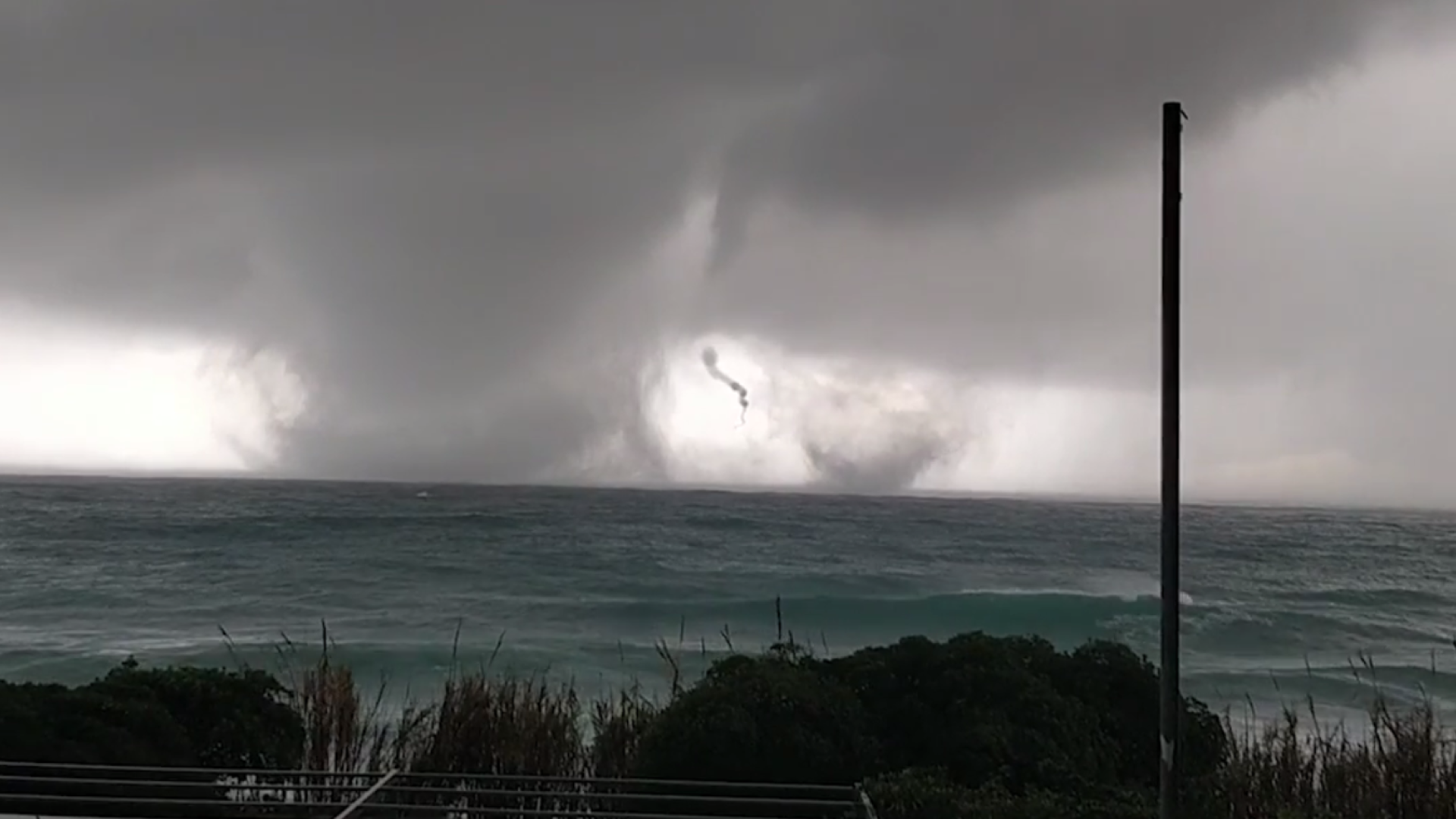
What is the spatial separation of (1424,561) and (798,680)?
117 feet

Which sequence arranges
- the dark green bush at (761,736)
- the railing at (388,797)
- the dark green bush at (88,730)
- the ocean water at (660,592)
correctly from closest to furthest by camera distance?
the railing at (388,797) → the dark green bush at (761,736) → the dark green bush at (88,730) → the ocean water at (660,592)

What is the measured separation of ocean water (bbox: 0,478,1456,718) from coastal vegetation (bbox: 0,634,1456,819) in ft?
7.40

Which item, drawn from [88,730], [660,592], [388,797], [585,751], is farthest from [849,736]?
[660,592]

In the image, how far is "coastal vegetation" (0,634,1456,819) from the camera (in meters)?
4.55

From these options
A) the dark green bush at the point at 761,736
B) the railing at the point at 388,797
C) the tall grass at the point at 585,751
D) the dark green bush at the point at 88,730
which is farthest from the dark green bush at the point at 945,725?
the dark green bush at the point at 88,730

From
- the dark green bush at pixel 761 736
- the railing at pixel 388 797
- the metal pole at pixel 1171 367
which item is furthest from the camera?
the dark green bush at pixel 761 736

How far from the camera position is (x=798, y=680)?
191 inches

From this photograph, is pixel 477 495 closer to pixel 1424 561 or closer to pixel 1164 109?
pixel 1424 561

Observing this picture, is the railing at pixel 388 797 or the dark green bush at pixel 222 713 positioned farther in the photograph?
the dark green bush at pixel 222 713

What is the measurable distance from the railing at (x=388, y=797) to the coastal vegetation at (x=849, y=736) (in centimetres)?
26

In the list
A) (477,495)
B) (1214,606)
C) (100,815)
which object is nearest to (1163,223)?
(100,815)

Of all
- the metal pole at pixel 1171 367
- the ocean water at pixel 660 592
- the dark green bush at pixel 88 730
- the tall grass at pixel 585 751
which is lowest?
the ocean water at pixel 660 592

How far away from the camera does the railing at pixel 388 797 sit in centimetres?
354

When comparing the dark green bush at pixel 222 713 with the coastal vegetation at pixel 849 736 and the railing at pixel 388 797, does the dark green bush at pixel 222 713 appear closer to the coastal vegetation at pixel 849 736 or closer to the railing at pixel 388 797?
the coastal vegetation at pixel 849 736
